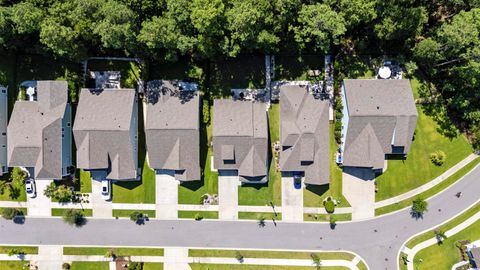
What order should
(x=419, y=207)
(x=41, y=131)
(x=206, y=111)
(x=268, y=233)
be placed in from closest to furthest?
(x=41, y=131) → (x=206, y=111) → (x=419, y=207) → (x=268, y=233)

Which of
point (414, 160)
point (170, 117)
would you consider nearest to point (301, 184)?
point (414, 160)

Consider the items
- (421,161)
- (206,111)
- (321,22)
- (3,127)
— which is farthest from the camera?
(421,161)

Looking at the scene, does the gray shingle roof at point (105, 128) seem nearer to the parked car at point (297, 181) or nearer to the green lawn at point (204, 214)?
the green lawn at point (204, 214)

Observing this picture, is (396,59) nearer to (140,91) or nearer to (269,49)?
(269,49)

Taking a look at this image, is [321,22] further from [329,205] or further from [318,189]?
[329,205]

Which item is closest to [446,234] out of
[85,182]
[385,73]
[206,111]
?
[385,73]

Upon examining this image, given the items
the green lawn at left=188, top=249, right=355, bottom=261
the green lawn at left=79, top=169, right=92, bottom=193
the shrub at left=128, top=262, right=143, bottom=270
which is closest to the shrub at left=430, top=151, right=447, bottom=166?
the green lawn at left=188, top=249, right=355, bottom=261

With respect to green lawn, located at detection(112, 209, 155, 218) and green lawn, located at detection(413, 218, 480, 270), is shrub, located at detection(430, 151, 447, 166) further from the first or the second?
green lawn, located at detection(112, 209, 155, 218)

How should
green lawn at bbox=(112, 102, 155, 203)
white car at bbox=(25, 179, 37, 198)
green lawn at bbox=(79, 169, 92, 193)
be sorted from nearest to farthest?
white car at bbox=(25, 179, 37, 198) → green lawn at bbox=(112, 102, 155, 203) → green lawn at bbox=(79, 169, 92, 193)
